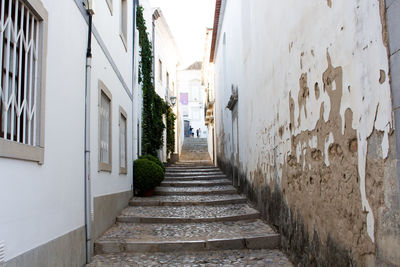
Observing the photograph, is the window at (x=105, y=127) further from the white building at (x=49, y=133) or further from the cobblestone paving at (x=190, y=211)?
the cobblestone paving at (x=190, y=211)

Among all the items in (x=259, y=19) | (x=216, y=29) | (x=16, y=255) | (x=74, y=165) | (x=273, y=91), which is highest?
(x=216, y=29)

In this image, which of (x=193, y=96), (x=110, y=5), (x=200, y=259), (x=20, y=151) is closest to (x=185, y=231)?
(x=200, y=259)

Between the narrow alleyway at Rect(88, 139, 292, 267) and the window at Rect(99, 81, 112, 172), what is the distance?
47.7 inches

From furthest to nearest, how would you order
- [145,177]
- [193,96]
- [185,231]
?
[193,96], [145,177], [185,231]

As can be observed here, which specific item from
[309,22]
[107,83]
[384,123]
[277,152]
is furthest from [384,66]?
[107,83]

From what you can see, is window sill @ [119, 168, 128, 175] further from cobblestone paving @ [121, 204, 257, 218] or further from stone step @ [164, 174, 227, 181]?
stone step @ [164, 174, 227, 181]

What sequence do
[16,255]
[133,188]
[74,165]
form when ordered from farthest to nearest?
1. [133,188]
2. [74,165]
3. [16,255]

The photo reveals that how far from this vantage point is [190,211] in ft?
26.2

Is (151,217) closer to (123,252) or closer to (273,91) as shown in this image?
(123,252)

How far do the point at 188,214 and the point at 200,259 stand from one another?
2390mm

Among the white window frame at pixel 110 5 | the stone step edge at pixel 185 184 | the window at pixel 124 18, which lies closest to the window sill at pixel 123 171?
the stone step edge at pixel 185 184

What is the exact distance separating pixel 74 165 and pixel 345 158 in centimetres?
311

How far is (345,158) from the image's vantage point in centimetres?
313

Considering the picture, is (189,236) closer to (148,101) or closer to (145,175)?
(145,175)
